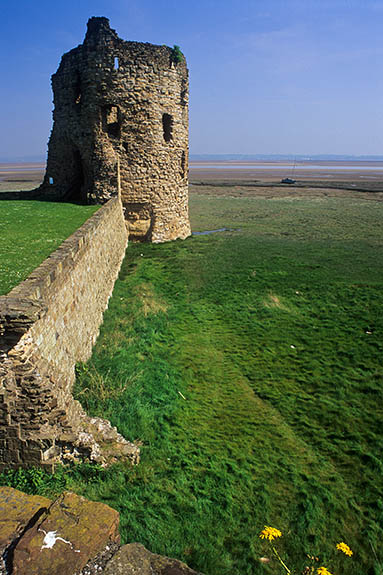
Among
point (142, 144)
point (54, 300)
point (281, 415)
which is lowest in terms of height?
point (281, 415)

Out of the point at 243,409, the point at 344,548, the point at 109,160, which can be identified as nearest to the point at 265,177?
the point at 109,160

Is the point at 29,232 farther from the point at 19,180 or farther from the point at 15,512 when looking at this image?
the point at 19,180

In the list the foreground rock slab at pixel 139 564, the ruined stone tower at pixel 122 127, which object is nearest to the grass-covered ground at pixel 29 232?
the ruined stone tower at pixel 122 127

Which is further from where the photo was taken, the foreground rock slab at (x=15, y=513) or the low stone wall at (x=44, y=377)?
the low stone wall at (x=44, y=377)

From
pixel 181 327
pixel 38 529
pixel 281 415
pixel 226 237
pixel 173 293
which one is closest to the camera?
pixel 38 529

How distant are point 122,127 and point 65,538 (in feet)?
49.7

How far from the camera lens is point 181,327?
10.2 m

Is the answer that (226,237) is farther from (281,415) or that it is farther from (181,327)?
(281,415)

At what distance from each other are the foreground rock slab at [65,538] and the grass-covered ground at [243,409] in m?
1.09

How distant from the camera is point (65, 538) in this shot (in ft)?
10.6

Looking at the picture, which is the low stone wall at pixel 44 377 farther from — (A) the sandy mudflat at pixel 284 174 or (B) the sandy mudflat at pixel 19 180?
(A) the sandy mudflat at pixel 284 174

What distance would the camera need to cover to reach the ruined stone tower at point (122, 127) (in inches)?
603

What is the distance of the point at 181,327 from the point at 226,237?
1112cm

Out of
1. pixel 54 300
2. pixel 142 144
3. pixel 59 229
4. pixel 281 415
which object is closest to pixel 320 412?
pixel 281 415
